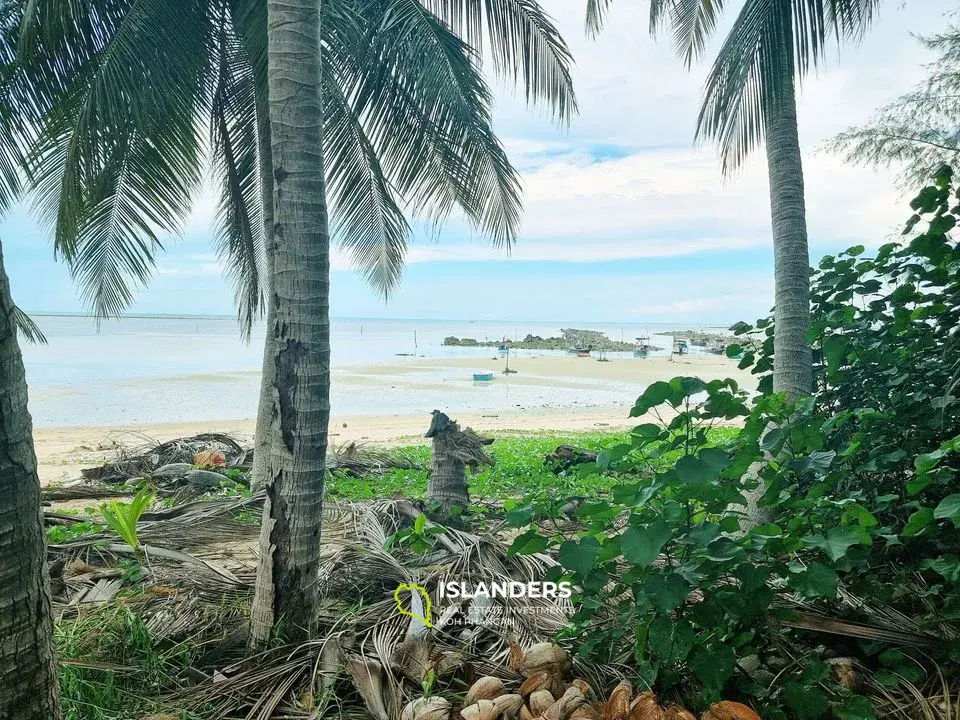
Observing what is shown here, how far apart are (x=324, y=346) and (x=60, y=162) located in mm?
5494

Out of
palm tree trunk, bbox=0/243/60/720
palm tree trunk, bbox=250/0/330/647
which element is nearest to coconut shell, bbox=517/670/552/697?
palm tree trunk, bbox=250/0/330/647

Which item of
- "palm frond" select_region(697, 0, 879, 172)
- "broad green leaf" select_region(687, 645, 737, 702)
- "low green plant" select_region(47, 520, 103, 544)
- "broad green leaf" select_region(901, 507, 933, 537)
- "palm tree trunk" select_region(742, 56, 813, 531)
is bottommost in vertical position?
"low green plant" select_region(47, 520, 103, 544)

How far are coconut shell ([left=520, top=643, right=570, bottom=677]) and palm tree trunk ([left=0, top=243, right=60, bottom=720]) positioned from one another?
1254 mm

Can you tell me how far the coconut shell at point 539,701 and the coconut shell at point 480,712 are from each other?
4.4 inches

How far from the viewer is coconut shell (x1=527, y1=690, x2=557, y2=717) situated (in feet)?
6.01

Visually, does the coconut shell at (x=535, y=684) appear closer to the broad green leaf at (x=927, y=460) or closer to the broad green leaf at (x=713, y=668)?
the broad green leaf at (x=713, y=668)

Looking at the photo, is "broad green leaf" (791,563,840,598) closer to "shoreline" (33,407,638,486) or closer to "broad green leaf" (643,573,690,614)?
"broad green leaf" (643,573,690,614)

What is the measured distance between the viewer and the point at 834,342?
8.55ft

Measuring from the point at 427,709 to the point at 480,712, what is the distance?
0.50 ft

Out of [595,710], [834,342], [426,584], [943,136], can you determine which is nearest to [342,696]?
[426,584]

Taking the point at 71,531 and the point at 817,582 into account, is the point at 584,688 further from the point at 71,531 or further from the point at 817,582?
the point at 71,531

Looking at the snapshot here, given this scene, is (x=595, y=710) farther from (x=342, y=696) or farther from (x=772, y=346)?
(x=772, y=346)

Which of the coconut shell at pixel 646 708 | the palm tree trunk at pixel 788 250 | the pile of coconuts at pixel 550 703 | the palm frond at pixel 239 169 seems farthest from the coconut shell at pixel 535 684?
the palm frond at pixel 239 169

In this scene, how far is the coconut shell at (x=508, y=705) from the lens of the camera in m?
1.83
